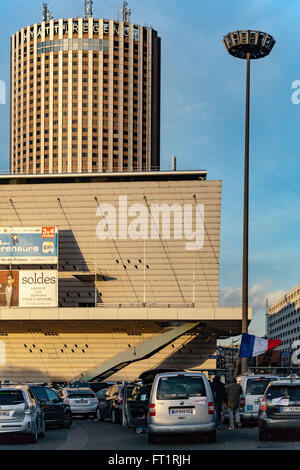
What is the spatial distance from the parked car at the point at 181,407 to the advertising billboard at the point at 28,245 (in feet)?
166

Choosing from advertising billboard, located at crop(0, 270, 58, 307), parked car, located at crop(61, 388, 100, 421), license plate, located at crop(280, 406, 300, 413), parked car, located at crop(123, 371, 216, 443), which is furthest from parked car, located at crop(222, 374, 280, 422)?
advertising billboard, located at crop(0, 270, 58, 307)

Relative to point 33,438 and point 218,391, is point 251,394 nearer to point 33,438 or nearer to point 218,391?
point 218,391

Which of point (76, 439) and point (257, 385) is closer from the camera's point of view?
point (76, 439)

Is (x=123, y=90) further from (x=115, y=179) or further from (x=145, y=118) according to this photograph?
(x=115, y=179)

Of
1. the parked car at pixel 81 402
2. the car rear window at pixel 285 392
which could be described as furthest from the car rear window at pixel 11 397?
the parked car at pixel 81 402

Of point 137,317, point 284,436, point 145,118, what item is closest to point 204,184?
point 137,317

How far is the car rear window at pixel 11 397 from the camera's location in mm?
18922

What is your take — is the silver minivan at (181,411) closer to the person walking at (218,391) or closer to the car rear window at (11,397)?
the car rear window at (11,397)

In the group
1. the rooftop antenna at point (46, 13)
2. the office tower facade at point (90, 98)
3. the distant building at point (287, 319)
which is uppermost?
the rooftop antenna at point (46, 13)

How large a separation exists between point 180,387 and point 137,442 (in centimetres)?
191

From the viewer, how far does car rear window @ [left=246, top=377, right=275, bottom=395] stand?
964 inches

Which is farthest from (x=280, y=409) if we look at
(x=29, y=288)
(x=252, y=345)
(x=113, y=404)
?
(x=29, y=288)

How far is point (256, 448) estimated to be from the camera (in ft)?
54.7

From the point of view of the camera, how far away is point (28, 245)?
226 ft
